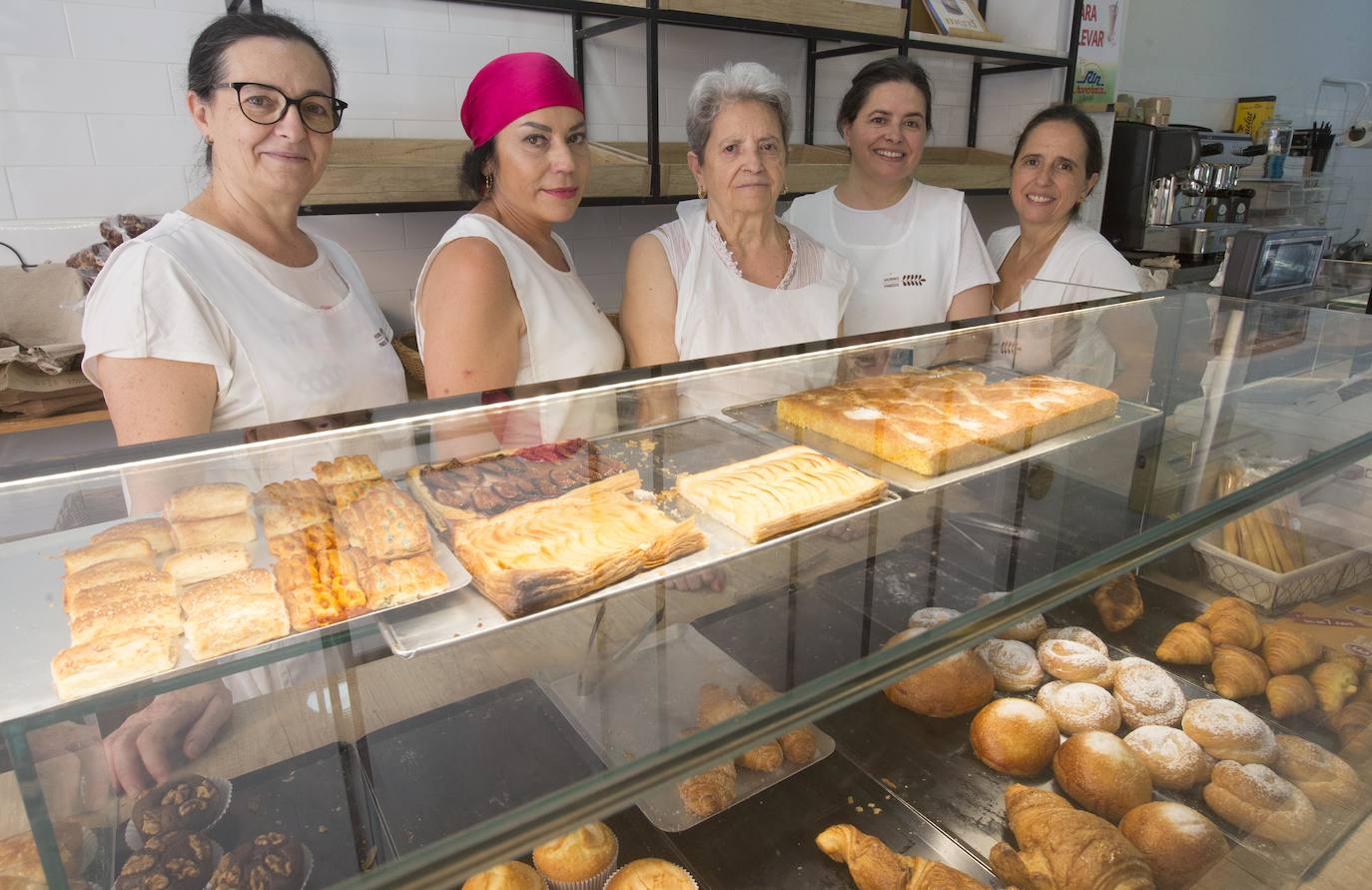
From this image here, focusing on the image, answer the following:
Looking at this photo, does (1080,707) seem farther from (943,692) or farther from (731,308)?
(731,308)

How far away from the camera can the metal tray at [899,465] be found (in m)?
1.16

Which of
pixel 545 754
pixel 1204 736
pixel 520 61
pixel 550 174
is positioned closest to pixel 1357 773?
pixel 1204 736

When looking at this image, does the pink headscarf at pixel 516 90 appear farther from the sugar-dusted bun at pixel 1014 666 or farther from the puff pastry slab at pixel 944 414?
the sugar-dusted bun at pixel 1014 666

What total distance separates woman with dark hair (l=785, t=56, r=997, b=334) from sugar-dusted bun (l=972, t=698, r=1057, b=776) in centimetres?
Answer: 159

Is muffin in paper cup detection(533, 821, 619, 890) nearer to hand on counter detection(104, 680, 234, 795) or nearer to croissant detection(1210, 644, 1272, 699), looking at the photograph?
hand on counter detection(104, 680, 234, 795)

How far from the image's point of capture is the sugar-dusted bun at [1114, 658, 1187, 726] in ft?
4.31

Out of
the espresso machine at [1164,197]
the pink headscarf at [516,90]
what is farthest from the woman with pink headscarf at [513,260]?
the espresso machine at [1164,197]

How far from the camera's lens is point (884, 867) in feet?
3.39

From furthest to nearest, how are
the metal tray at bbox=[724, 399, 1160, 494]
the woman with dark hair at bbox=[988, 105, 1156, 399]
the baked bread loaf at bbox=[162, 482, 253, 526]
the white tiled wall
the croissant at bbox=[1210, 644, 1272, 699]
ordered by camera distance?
the white tiled wall
the woman with dark hair at bbox=[988, 105, 1156, 399]
the croissant at bbox=[1210, 644, 1272, 699]
the metal tray at bbox=[724, 399, 1160, 494]
the baked bread loaf at bbox=[162, 482, 253, 526]

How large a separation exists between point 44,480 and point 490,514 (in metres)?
0.49

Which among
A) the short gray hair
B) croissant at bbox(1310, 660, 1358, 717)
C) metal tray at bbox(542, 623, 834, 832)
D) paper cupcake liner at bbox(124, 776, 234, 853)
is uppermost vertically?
the short gray hair

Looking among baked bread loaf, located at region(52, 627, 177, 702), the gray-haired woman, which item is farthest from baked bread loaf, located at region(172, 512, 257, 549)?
the gray-haired woman

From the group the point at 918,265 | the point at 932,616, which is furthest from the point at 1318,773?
the point at 918,265

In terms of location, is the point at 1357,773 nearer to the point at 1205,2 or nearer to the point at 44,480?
the point at 44,480
